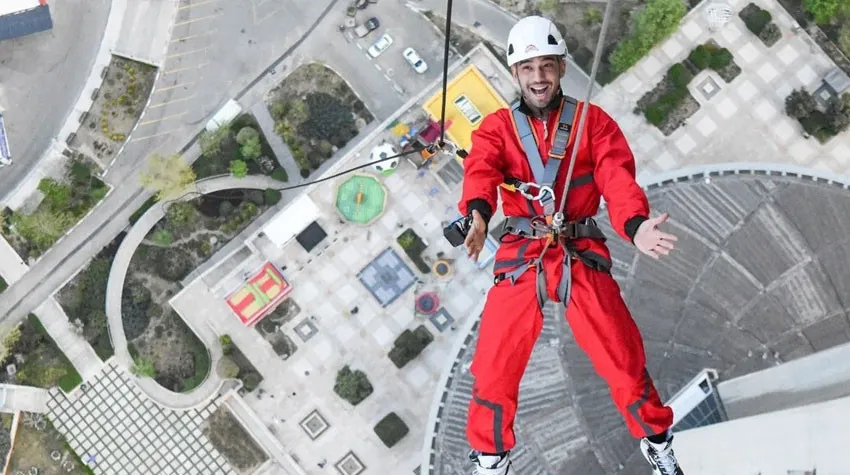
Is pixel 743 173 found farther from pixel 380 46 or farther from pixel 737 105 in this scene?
pixel 380 46

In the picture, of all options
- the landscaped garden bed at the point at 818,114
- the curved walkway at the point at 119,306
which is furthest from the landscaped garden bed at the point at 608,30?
the curved walkway at the point at 119,306

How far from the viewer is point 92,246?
19531mm

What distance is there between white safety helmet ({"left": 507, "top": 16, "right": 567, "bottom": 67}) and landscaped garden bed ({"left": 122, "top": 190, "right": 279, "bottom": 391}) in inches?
440

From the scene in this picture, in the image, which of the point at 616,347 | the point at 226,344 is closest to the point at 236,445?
the point at 226,344

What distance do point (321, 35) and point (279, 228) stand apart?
5548 millimetres

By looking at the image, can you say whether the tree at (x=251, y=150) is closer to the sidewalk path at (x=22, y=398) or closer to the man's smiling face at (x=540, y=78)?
the sidewalk path at (x=22, y=398)

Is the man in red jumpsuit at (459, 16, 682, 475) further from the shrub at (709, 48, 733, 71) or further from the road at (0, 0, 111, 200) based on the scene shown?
the road at (0, 0, 111, 200)

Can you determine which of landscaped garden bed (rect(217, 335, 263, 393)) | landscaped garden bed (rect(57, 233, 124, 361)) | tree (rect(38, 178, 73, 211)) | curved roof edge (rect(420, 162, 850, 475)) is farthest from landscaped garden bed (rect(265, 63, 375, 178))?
curved roof edge (rect(420, 162, 850, 475))

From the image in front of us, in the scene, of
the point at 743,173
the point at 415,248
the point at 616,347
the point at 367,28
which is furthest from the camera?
the point at 367,28

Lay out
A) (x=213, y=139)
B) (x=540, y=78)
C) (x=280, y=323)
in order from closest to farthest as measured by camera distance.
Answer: (x=540, y=78) → (x=280, y=323) → (x=213, y=139)

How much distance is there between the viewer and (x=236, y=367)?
18516 millimetres

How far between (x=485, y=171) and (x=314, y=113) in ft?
35.6

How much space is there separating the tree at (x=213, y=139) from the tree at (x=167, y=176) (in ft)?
2.31

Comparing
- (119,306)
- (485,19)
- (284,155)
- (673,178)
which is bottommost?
(673,178)
